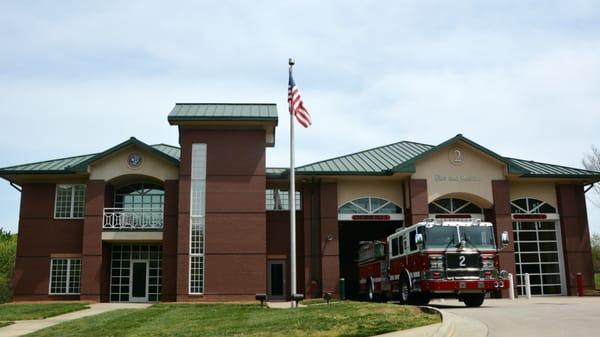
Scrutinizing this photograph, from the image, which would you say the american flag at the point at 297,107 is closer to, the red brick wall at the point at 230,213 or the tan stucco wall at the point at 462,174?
the red brick wall at the point at 230,213

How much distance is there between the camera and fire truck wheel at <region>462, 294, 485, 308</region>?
20.7 m

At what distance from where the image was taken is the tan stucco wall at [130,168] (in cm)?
2998

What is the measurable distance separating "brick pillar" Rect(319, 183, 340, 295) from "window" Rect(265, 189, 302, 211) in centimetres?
148

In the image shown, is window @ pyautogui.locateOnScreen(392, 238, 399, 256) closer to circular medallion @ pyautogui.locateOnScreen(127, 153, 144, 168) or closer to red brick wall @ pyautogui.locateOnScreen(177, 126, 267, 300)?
red brick wall @ pyautogui.locateOnScreen(177, 126, 267, 300)

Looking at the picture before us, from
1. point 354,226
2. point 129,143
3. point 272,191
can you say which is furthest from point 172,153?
point 354,226

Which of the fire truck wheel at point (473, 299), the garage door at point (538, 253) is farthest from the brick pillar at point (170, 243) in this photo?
the garage door at point (538, 253)

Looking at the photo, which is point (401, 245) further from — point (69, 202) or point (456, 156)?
point (69, 202)

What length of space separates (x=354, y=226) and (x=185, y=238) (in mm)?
10505

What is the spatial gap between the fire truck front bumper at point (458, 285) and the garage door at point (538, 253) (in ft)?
44.0

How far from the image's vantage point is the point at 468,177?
30828 mm

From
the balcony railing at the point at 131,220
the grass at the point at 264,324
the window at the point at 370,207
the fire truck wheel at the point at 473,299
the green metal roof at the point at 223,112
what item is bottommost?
the grass at the point at 264,324

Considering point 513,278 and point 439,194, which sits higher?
point 439,194

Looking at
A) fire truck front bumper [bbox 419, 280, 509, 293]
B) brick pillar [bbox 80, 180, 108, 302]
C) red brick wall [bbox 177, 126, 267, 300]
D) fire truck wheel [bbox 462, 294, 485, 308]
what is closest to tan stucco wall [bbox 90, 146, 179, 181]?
brick pillar [bbox 80, 180, 108, 302]

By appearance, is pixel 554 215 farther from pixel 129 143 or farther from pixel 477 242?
pixel 129 143
